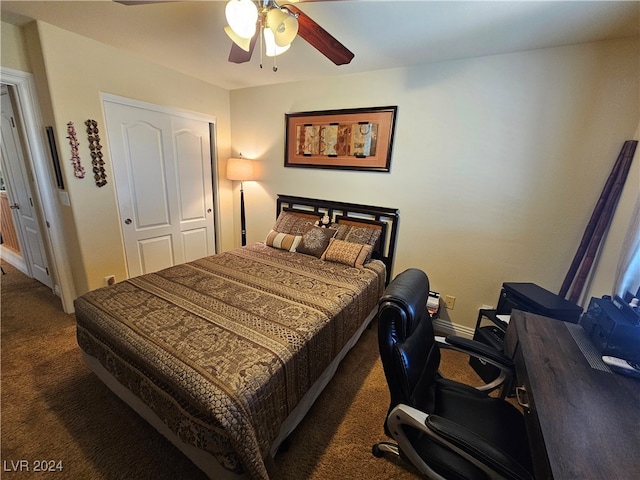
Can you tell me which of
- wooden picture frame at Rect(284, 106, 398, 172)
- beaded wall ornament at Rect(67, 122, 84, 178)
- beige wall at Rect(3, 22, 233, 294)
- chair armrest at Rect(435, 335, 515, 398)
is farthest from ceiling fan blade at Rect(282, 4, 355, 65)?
beaded wall ornament at Rect(67, 122, 84, 178)

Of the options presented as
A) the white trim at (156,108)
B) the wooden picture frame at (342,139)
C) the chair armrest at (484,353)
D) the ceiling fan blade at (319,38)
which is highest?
the ceiling fan blade at (319,38)

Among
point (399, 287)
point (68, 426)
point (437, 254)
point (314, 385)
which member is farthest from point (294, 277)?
point (68, 426)

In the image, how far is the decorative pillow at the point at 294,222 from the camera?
2.86 meters

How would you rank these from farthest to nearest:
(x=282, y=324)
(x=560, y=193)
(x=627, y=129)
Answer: (x=560, y=193), (x=627, y=129), (x=282, y=324)

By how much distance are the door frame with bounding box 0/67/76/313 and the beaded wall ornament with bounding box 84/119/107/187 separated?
0.33 m

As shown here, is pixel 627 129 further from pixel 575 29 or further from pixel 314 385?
pixel 314 385

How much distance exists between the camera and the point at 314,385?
157 cm

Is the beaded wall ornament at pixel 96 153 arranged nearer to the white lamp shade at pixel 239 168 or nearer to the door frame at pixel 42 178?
the door frame at pixel 42 178

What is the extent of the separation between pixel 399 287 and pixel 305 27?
54.8 inches

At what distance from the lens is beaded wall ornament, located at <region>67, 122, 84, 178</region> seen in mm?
2152

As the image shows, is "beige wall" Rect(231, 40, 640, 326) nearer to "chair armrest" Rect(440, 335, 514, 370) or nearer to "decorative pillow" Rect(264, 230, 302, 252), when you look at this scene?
"decorative pillow" Rect(264, 230, 302, 252)

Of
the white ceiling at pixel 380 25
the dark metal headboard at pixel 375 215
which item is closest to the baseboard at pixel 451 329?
the dark metal headboard at pixel 375 215

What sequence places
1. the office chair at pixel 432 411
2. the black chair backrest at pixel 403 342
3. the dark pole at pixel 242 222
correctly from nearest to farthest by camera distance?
the office chair at pixel 432 411 < the black chair backrest at pixel 403 342 < the dark pole at pixel 242 222

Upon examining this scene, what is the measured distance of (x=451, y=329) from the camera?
98.8 inches
